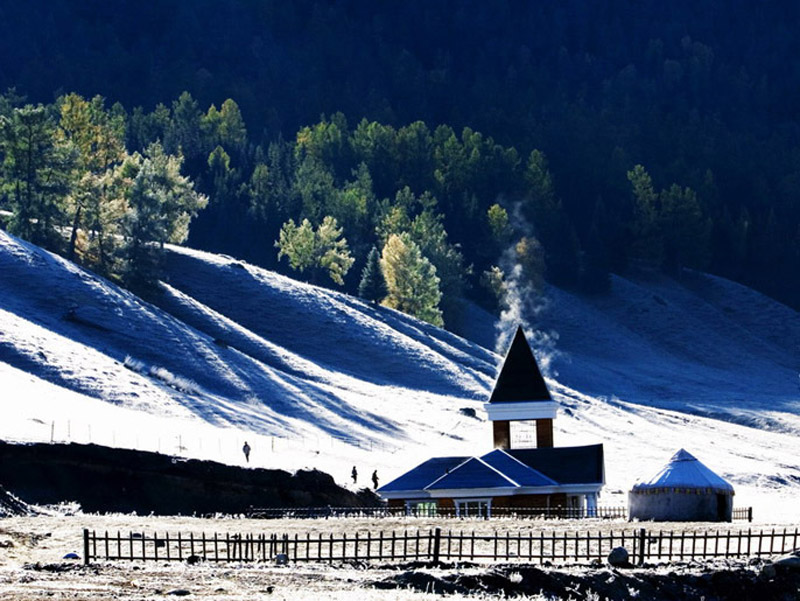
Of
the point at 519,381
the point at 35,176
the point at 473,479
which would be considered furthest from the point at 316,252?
the point at 473,479

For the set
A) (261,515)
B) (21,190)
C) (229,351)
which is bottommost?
(261,515)

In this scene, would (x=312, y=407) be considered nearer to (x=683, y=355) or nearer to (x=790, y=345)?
(x=683, y=355)

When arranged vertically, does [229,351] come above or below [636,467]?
above

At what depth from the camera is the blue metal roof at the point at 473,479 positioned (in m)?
58.5

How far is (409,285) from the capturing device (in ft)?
493

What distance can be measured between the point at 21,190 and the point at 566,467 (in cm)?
7467

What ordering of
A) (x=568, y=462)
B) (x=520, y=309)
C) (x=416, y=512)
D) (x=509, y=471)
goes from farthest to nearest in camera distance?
(x=520, y=309)
(x=568, y=462)
(x=509, y=471)
(x=416, y=512)

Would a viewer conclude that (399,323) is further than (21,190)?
Result: Yes

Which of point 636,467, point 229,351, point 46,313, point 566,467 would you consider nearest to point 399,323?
point 229,351

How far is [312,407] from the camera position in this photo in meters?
96.4

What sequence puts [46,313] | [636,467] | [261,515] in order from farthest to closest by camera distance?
[46,313] → [636,467] → [261,515]

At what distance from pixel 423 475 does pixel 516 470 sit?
3.40 metres

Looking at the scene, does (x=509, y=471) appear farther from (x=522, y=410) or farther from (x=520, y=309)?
(x=520, y=309)

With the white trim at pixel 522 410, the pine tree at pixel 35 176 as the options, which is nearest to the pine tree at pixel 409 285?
the pine tree at pixel 35 176
